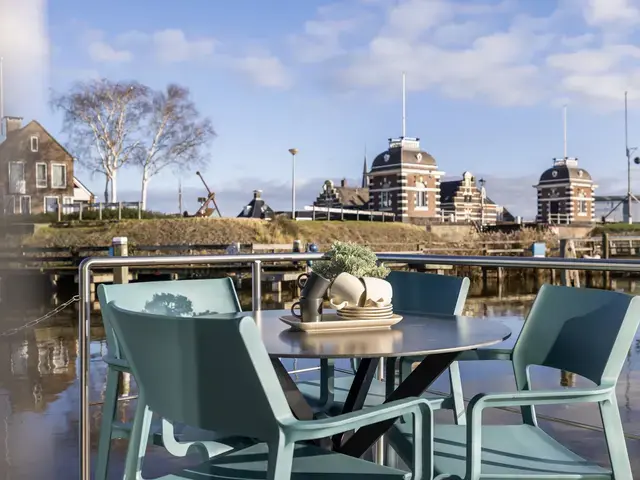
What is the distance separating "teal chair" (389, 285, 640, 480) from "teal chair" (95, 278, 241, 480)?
0.65 metres

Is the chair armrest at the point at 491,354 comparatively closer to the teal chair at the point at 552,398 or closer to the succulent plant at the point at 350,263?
the teal chair at the point at 552,398

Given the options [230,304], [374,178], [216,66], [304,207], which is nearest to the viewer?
[230,304]

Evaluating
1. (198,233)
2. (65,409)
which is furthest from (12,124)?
(198,233)

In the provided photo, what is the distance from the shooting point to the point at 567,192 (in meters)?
58.6

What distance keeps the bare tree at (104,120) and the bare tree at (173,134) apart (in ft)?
2.04

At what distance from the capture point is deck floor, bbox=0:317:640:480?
10.1 ft

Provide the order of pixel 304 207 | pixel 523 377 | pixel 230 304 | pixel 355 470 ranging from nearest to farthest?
1. pixel 355 470
2. pixel 523 377
3. pixel 230 304
4. pixel 304 207

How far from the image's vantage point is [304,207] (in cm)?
4147

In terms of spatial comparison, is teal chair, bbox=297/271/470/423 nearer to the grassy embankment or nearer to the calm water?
the calm water

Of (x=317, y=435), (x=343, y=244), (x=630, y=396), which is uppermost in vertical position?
(x=343, y=244)

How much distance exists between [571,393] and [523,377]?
1.71ft

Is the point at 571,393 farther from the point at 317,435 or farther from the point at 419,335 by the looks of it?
the point at 317,435

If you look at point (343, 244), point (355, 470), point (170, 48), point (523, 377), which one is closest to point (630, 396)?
point (523, 377)

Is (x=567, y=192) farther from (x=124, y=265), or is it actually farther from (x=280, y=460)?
(x=280, y=460)
